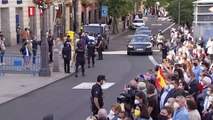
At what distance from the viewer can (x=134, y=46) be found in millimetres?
41156

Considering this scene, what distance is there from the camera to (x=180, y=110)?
11.2 metres

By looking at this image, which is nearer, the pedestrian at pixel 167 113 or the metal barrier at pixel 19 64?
the pedestrian at pixel 167 113

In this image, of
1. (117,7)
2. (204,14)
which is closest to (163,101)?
(204,14)

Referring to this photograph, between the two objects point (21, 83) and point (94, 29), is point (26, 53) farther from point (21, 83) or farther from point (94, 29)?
point (94, 29)

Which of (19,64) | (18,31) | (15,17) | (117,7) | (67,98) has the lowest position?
(67,98)

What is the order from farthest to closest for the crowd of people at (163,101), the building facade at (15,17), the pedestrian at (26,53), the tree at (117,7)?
the tree at (117,7) < the building facade at (15,17) < the pedestrian at (26,53) < the crowd of people at (163,101)

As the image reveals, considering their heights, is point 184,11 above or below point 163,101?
above

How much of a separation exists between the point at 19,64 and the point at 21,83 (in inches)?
117

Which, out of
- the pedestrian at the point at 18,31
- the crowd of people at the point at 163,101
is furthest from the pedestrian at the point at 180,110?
the pedestrian at the point at 18,31

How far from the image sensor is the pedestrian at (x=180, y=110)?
36.4 feet

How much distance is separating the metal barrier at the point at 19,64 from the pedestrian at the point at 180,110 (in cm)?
1693

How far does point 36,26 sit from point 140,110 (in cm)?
4034

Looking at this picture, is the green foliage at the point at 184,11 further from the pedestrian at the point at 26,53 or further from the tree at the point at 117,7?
the pedestrian at the point at 26,53

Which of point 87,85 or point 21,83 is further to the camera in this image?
point 21,83
